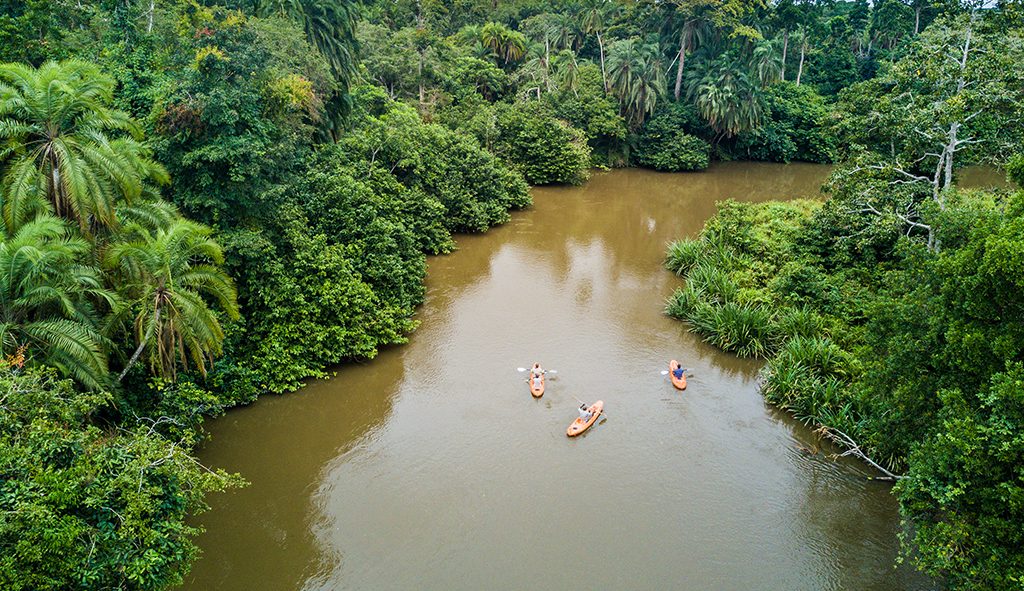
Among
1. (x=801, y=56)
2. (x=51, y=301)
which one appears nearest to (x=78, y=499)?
(x=51, y=301)

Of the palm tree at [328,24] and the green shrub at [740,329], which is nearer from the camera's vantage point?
the green shrub at [740,329]

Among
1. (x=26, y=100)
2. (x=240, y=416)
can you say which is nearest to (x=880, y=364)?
(x=240, y=416)

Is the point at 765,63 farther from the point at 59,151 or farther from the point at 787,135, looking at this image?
the point at 59,151

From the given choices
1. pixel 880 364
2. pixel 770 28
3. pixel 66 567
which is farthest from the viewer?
pixel 770 28

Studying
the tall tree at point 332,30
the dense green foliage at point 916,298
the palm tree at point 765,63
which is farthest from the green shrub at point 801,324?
the palm tree at point 765,63

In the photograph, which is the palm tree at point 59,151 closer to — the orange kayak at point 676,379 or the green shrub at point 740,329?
the orange kayak at point 676,379

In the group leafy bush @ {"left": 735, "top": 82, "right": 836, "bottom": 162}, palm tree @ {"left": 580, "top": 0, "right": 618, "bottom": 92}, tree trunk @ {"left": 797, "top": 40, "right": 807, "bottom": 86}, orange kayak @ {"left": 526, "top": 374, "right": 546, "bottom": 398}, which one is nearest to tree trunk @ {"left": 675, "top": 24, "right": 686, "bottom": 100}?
palm tree @ {"left": 580, "top": 0, "right": 618, "bottom": 92}

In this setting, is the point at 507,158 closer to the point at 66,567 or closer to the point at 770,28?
the point at 770,28
